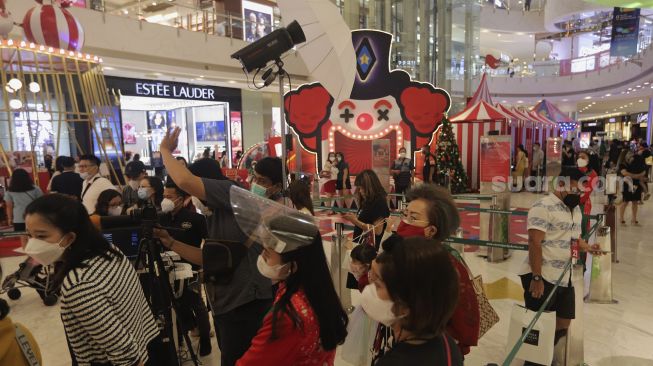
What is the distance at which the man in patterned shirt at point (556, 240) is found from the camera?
2725mm

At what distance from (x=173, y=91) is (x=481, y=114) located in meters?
10.1

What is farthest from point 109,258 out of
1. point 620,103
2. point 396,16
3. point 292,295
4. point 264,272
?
point 620,103

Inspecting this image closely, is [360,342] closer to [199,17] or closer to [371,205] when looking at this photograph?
[371,205]

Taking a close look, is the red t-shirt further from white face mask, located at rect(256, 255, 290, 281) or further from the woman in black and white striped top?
the woman in black and white striped top

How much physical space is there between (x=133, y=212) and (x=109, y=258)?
1.42 feet

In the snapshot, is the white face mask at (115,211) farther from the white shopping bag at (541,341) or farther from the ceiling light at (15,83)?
the white shopping bag at (541,341)

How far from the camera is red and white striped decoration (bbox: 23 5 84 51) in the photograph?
551 cm

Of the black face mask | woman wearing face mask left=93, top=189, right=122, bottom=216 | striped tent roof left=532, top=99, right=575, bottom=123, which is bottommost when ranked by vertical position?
woman wearing face mask left=93, top=189, right=122, bottom=216

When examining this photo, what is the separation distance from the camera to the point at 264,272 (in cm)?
141

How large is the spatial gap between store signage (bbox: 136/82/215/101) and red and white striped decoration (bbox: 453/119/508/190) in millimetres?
9100

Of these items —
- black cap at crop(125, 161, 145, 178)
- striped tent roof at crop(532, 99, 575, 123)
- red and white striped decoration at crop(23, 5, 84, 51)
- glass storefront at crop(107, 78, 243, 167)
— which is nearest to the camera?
black cap at crop(125, 161, 145, 178)

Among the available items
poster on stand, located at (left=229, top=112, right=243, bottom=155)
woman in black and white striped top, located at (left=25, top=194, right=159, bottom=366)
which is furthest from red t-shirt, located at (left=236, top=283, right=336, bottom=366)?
poster on stand, located at (left=229, top=112, right=243, bottom=155)

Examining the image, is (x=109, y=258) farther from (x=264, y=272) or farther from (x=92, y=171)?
(x=92, y=171)

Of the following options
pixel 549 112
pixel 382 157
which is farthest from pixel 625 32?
pixel 382 157
